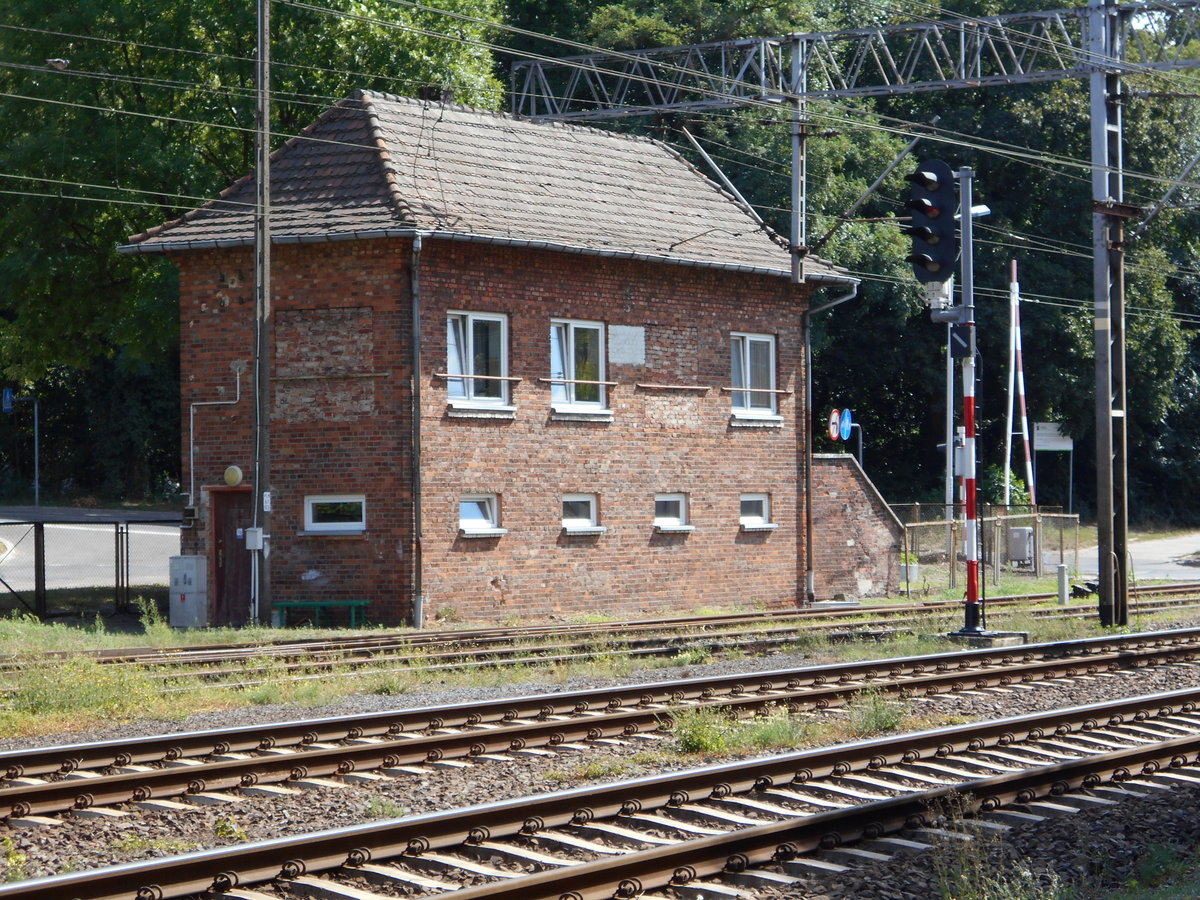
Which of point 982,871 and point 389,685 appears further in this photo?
point 389,685

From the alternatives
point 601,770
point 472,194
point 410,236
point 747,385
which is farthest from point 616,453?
point 601,770

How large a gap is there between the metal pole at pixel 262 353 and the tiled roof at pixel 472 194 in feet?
2.47

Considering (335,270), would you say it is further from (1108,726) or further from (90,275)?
(1108,726)

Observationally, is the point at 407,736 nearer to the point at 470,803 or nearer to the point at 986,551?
the point at 470,803

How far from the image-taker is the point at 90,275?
91.2 feet

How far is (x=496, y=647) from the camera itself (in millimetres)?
17609

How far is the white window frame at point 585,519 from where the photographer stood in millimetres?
23359

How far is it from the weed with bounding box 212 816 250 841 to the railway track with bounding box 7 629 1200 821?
89cm

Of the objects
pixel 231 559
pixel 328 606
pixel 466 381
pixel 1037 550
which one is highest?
pixel 466 381

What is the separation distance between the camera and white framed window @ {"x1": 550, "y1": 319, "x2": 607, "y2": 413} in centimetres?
2328

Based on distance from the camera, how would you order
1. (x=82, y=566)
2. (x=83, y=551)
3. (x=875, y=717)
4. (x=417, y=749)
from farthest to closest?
(x=83, y=551) → (x=82, y=566) → (x=875, y=717) → (x=417, y=749)

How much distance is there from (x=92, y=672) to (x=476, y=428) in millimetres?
9447

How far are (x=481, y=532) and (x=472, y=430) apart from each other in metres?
1.52

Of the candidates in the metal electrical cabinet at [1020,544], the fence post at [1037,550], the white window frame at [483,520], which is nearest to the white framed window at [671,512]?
the white window frame at [483,520]
